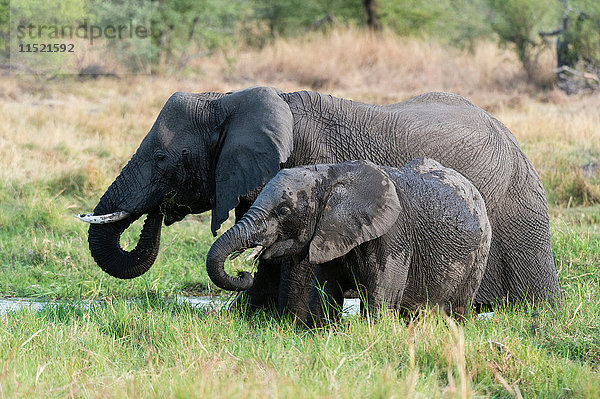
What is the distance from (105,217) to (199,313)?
94cm

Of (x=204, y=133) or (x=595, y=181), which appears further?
(x=595, y=181)

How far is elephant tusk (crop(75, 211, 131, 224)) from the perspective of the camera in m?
5.86

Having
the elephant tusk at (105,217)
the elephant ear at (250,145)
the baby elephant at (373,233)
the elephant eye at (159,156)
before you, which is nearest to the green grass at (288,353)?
the baby elephant at (373,233)

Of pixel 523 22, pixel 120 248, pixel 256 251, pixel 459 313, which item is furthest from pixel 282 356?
pixel 523 22

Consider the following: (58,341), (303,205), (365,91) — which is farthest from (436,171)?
(365,91)

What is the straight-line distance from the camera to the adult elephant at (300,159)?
557cm

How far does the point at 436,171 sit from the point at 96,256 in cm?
239

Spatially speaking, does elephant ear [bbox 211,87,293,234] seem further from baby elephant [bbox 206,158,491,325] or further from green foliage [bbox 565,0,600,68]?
green foliage [bbox 565,0,600,68]

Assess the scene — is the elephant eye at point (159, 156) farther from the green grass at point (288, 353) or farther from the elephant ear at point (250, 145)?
the green grass at point (288, 353)

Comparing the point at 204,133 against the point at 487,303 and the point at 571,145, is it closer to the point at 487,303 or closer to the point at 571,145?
the point at 487,303

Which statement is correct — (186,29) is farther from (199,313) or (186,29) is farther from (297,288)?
(297,288)

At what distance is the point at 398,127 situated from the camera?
565 centimetres

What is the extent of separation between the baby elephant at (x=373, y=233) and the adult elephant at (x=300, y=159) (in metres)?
0.41

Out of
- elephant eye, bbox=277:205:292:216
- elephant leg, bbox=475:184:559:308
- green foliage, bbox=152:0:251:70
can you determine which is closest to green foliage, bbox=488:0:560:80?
green foliage, bbox=152:0:251:70
